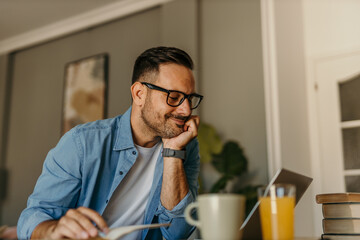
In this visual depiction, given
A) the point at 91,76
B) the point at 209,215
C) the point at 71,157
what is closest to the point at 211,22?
the point at 91,76

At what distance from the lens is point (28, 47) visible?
3445 millimetres

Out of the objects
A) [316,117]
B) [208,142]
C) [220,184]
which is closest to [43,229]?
[220,184]

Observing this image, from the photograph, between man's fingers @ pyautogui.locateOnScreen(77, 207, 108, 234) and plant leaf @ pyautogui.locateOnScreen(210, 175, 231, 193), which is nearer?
man's fingers @ pyautogui.locateOnScreen(77, 207, 108, 234)

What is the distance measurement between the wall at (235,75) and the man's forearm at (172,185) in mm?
1870

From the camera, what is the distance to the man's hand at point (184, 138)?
115 centimetres

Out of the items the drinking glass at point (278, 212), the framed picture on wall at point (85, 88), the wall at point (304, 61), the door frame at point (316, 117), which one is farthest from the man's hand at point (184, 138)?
the door frame at point (316, 117)

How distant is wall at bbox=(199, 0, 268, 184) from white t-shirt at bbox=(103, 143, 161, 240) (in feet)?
5.84

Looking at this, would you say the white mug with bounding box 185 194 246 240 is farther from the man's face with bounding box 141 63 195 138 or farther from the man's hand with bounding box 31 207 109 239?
the man's face with bounding box 141 63 195 138

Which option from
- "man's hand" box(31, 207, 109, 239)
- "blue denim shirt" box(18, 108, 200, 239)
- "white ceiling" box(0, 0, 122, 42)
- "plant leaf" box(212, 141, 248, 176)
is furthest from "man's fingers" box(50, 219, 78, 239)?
"white ceiling" box(0, 0, 122, 42)

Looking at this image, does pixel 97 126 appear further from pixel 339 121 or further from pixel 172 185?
pixel 339 121

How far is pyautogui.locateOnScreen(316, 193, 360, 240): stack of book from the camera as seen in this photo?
38.6 inches

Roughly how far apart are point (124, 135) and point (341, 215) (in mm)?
613

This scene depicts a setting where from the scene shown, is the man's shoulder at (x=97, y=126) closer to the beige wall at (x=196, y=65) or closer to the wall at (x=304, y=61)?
the beige wall at (x=196, y=65)

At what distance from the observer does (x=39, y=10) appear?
3.56 meters
